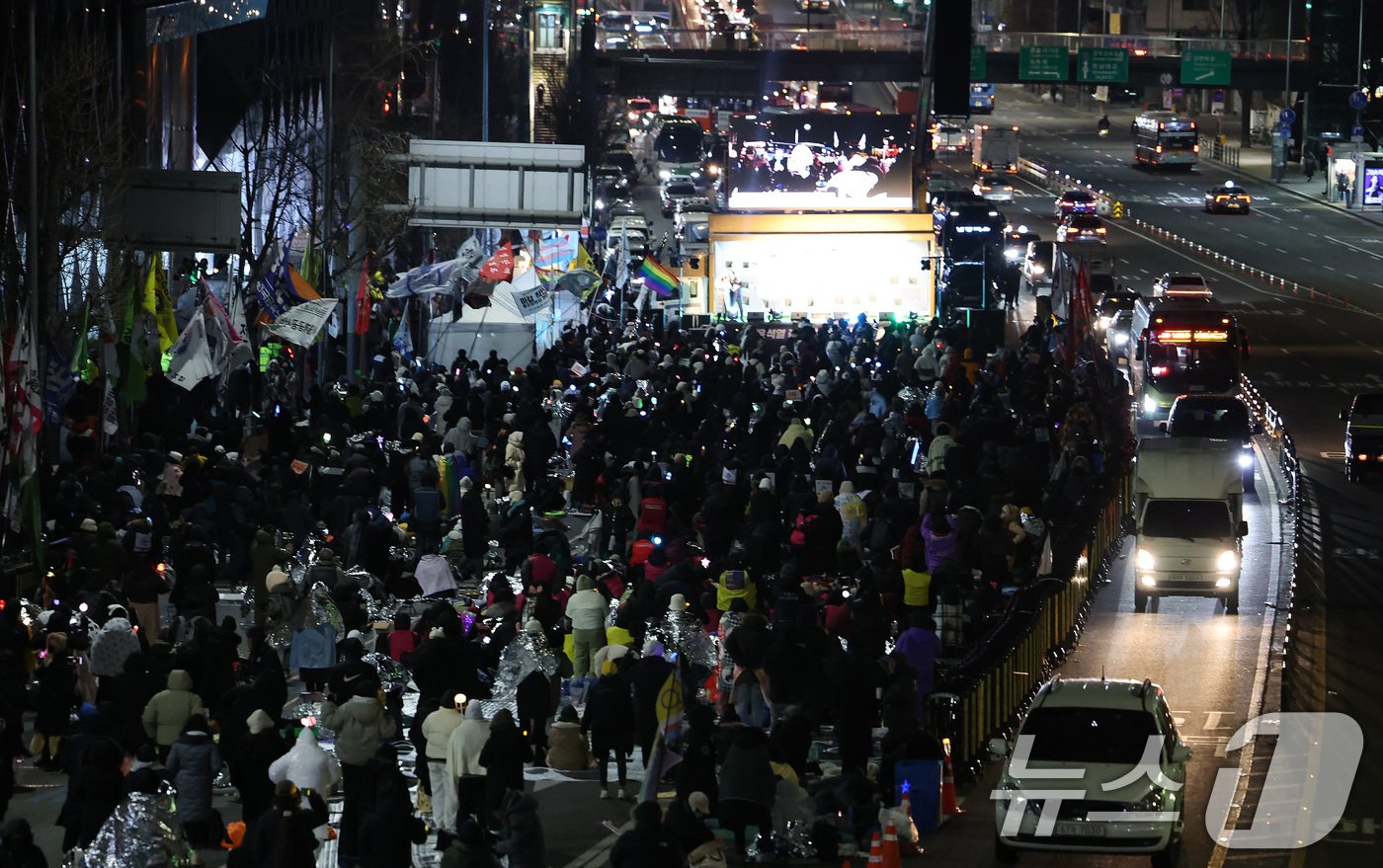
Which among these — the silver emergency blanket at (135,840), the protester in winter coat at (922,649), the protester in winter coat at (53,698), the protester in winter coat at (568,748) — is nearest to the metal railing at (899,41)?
the protester in winter coat at (922,649)

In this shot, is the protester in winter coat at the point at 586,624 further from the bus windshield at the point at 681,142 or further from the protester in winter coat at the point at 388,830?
the bus windshield at the point at 681,142

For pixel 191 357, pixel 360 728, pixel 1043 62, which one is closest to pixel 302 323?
pixel 191 357

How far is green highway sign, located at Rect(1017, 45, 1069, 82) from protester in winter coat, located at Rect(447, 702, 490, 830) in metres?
77.8

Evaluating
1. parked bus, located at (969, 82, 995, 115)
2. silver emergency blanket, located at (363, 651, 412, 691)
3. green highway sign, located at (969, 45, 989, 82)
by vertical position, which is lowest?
silver emergency blanket, located at (363, 651, 412, 691)

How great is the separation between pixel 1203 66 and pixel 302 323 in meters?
65.3

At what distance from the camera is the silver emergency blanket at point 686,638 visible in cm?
2047

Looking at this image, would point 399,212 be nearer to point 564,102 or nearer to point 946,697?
point 946,697

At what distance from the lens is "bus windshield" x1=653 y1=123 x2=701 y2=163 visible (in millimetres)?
104688

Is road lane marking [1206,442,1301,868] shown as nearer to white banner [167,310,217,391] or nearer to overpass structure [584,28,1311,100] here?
white banner [167,310,217,391]

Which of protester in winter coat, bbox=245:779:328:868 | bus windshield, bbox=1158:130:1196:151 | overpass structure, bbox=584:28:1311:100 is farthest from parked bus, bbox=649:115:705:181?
protester in winter coat, bbox=245:779:328:868

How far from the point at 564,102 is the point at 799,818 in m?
73.6

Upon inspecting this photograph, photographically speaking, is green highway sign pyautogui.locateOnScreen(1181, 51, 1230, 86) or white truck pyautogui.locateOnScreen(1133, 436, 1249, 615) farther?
green highway sign pyautogui.locateOnScreen(1181, 51, 1230, 86)

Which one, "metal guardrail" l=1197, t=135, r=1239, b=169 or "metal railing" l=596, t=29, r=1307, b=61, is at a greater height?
"metal railing" l=596, t=29, r=1307, b=61

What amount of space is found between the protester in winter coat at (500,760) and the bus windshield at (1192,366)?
98.3 feet
